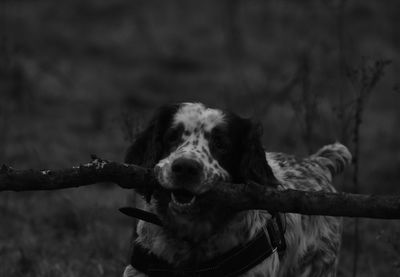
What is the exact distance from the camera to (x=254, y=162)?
471 cm

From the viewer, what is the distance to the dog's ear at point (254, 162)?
4695 millimetres

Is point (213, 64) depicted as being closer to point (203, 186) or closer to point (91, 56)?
point (91, 56)

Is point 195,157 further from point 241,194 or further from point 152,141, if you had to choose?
point 152,141

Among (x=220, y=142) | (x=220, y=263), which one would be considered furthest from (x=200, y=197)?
(x=220, y=142)

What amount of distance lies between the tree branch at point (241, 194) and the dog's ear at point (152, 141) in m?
0.62

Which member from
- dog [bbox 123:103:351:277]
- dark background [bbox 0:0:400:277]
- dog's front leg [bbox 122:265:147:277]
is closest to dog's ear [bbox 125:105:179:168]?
dog [bbox 123:103:351:277]

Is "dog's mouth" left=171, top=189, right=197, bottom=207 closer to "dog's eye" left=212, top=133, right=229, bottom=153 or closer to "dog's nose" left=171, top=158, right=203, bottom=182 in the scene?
"dog's nose" left=171, top=158, right=203, bottom=182

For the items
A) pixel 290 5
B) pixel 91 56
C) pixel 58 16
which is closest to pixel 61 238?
pixel 91 56

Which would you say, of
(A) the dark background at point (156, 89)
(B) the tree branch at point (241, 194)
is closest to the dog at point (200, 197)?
(B) the tree branch at point (241, 194)

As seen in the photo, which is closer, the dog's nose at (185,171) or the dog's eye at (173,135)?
the dog's nose at (185,171)

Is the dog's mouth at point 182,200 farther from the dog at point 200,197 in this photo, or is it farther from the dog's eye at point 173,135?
the dog's eye at point 173,135

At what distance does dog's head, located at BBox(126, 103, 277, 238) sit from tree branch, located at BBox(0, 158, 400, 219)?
16cm

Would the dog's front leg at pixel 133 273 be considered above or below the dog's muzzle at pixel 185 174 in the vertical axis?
below

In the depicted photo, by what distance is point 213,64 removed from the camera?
17078mm
